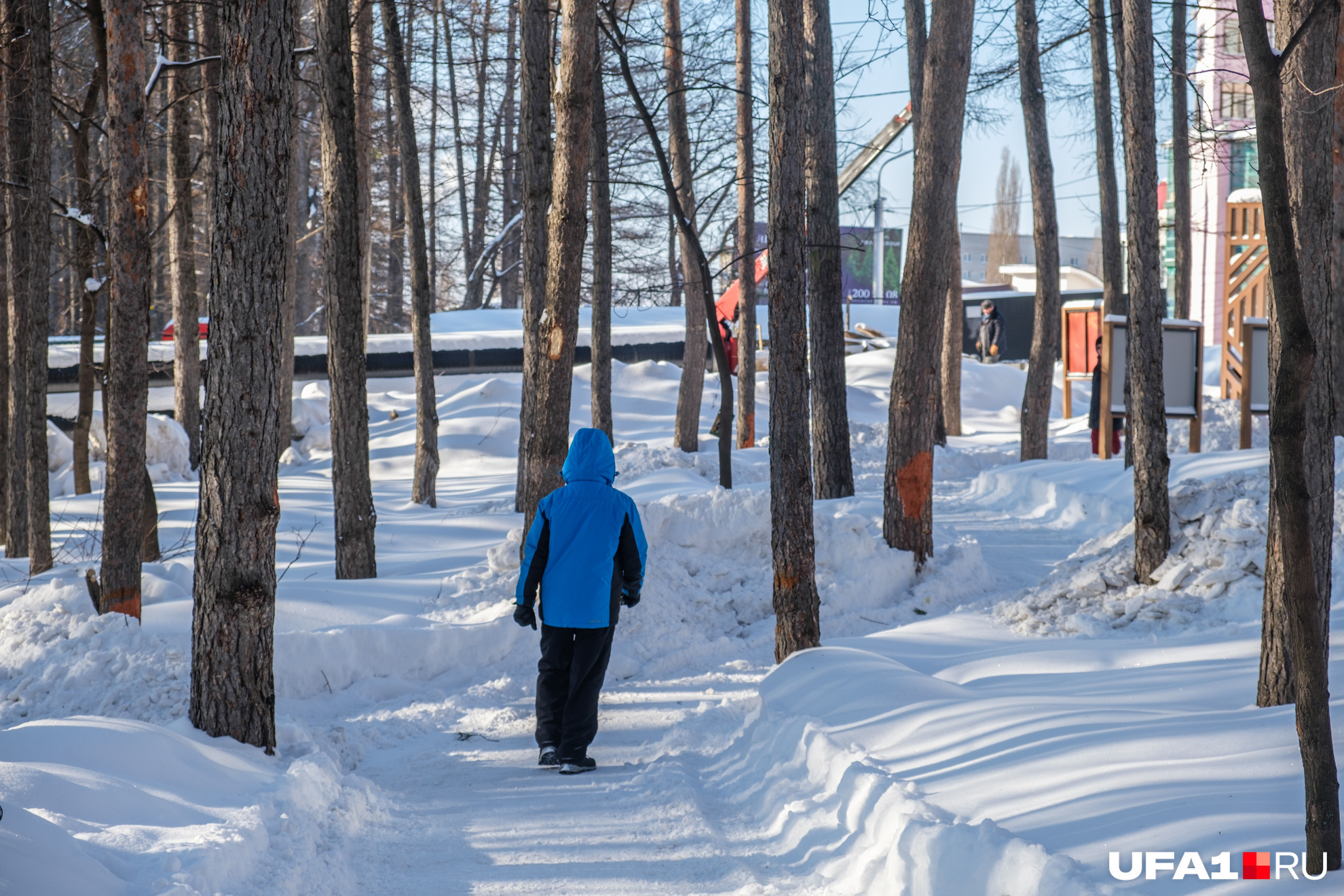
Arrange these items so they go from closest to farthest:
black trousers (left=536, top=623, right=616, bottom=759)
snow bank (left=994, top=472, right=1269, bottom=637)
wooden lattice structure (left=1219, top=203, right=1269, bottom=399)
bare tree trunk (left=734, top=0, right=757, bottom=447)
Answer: black trousers (left=536, top=623, right=616, bottom=759)
snow bank (left=994, top=472, right=1269, bottom=637)
bare tree trunk (left=734, top=0, right=757, bottom=447)
wooden lattice structure (left=1219, top=203, right=1269, bottom=399)

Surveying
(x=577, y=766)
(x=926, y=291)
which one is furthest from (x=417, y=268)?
(x=577, y=766)

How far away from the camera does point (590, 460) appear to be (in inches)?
229

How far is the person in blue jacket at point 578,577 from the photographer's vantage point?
5.70 metres

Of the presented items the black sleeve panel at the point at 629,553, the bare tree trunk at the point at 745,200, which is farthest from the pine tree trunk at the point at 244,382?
the bare tree trunk at the point at 745,200

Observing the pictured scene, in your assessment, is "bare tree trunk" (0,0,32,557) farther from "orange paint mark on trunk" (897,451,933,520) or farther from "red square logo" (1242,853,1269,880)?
"red square logo" (1242,853,1269,880)

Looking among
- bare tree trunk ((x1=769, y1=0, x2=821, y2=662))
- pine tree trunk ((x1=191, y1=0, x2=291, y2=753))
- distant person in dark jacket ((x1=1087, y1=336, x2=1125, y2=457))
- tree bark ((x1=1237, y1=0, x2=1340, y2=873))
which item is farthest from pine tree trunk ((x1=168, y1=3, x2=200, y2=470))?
distant person in dark jacket ((x1=1087, y1=336, x2=1125, y2=457))

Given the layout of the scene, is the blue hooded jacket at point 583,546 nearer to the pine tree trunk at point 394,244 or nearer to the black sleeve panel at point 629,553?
the black sleeve panel at point 629,553

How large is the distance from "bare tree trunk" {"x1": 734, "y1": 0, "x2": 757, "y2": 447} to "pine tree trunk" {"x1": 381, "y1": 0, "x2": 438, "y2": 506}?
17.0ft

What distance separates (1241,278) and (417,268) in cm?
1404

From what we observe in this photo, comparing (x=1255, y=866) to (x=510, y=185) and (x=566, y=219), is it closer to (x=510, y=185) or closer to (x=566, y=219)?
(x=566, y=219)

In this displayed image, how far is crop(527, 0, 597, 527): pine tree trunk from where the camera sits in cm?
788

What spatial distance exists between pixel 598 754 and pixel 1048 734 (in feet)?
8.02

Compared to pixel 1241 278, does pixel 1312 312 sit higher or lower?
lower

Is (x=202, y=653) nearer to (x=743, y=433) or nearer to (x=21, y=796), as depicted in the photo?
(x=21, y=796)
